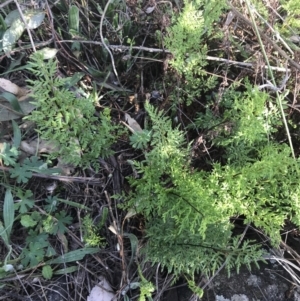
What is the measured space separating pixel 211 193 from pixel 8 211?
0.72 meters

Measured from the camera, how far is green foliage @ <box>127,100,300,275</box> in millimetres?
1340

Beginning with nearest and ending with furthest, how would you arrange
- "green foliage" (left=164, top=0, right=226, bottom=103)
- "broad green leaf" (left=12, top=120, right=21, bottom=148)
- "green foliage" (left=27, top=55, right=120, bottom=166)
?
1. "green foliage" (left=27, top=55, right=120, bottom=166)
2. "green foliage" (left=164, top=0, right=226, bottom=103)
3. "broad green leaf" (left=12, top=120, right=21, bottom=148)

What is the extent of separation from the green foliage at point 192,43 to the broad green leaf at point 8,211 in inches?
29.1

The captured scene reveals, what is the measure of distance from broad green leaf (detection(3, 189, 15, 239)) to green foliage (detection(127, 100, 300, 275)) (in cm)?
43

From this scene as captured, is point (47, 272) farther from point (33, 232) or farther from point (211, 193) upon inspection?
point (211, 193)

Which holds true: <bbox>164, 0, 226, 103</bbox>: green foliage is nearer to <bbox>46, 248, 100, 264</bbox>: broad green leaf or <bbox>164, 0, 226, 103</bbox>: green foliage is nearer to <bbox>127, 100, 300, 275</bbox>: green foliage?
<bbox>127, 100, 300, 275</bbox>: green foliage

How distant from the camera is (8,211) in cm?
150

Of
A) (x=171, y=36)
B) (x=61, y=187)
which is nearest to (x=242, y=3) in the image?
(x=171, y=36)

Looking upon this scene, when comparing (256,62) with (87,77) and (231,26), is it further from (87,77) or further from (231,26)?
(87,77)

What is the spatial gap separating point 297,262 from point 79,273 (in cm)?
83

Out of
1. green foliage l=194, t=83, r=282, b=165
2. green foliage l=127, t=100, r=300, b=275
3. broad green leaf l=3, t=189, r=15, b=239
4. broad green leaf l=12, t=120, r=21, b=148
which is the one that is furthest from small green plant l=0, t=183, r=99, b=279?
green foliage l=194, t=83, r=282, b=165

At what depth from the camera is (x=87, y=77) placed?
1665mm

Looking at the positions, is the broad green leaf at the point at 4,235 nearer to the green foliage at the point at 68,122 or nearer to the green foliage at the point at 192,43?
the green foliage at the point at 68,122

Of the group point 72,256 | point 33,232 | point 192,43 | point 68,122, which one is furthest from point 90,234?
point 192,43
